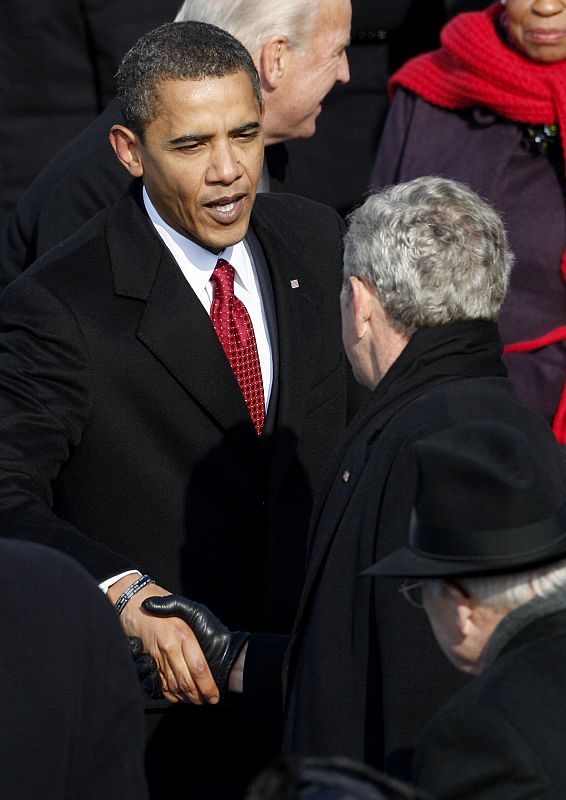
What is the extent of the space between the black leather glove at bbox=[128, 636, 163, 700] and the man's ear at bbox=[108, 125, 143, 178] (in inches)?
39.3

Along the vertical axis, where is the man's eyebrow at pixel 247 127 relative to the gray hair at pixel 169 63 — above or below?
below

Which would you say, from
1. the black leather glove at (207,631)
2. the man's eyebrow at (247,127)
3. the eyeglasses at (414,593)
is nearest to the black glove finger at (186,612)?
the black leather glove at (207,631)

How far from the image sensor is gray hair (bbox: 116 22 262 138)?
10.5ft

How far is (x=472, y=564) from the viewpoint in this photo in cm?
198

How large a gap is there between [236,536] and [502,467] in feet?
4.38

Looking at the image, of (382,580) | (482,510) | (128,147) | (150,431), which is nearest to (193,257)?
(128,147)

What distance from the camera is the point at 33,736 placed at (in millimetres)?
1973

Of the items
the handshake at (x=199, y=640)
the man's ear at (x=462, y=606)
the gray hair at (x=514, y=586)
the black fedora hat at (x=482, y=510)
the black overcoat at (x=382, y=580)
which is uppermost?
the black fedora hat at (x=482, y=510)

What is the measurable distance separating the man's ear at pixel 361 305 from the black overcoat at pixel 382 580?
11 cm

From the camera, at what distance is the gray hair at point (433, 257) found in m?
2.66

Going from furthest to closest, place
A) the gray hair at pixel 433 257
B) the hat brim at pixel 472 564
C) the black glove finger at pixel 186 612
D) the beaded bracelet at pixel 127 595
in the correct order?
the beaded bracelet at pixel 127 595 → the black glove finger at pixel 186 612 → the gray hair at pixel 433 257 → the hat brim at pixel 472 564

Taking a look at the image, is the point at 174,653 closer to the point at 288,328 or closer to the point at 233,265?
the point at 288,328

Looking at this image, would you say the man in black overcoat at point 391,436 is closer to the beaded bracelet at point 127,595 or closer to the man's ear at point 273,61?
the beaded bracelet at point 127,595

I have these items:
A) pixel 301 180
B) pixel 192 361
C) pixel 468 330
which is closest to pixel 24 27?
pixel 301 180
